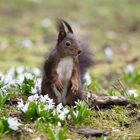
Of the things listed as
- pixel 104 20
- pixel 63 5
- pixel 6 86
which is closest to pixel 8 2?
pixel 63 5

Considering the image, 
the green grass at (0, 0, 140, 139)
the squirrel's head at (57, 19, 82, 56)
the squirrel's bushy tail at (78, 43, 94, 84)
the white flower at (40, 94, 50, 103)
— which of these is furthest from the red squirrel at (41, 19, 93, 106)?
the green grass at (0, 0, 140, 139)

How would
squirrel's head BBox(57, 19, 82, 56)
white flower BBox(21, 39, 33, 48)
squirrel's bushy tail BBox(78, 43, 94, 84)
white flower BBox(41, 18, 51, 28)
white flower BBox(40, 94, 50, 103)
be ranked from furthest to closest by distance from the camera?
white flower BBox(41, 18, 51, 28), white flower BBox(21, 39, 33, 48), squirrel's bushy tail BBox(78, 43, 94, 84), squirrel's head BBox(57, 19, 82, 56), white flower BBox(40, 94, 50, 103)

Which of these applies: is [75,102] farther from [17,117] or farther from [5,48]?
[5,48]

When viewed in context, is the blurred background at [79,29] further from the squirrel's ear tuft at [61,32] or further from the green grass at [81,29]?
the squirrel's ear tuft at [61,32]

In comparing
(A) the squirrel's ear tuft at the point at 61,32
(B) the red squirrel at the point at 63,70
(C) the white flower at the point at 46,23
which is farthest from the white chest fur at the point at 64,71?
(C) the white flower at the point at 46,23

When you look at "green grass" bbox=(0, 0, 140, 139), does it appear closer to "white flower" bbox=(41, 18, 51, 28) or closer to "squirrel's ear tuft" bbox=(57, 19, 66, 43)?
"white flower" bbox=(41, 18, 51, 28)

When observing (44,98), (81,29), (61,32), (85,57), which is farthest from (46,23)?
(44,98)
